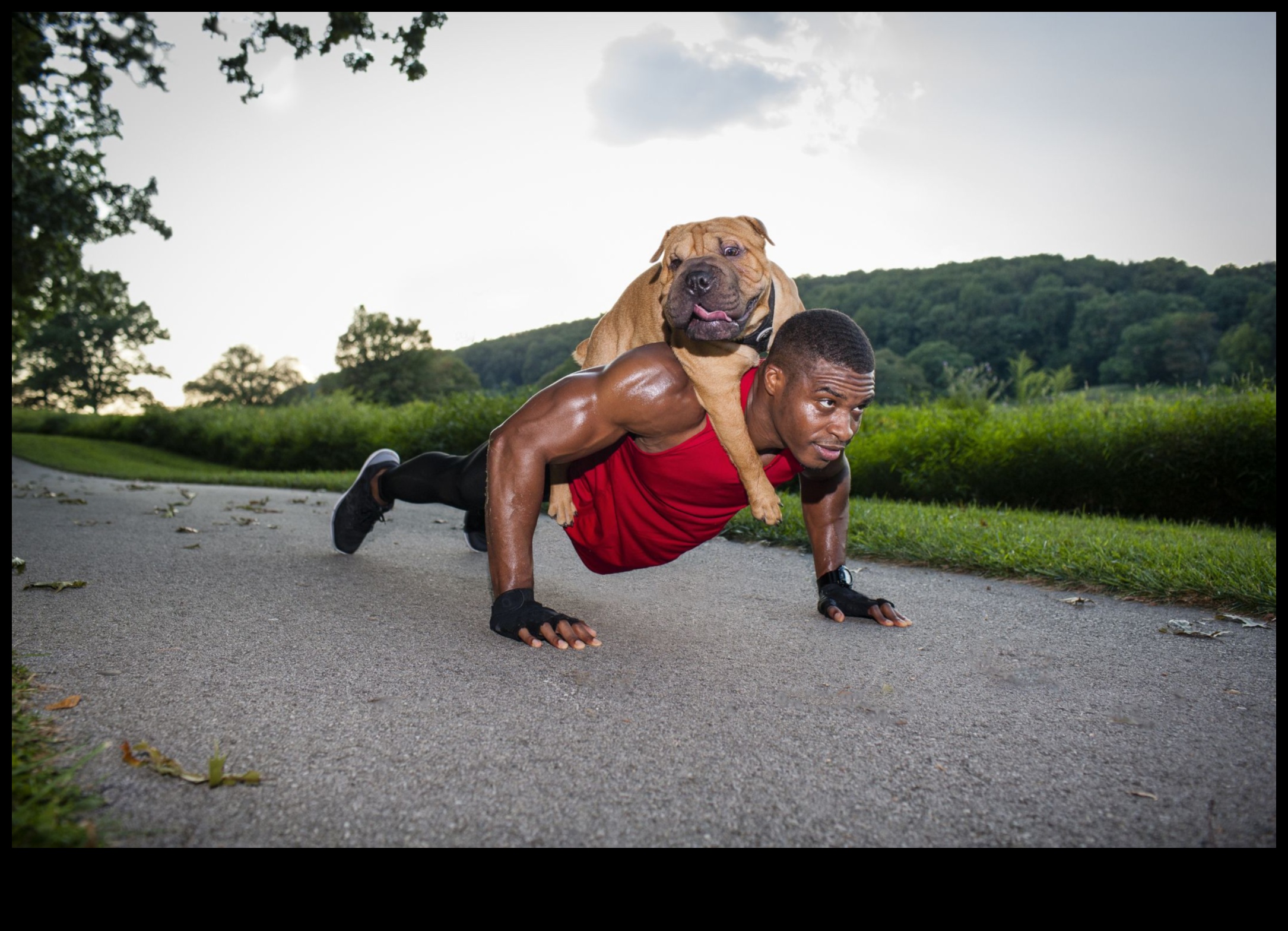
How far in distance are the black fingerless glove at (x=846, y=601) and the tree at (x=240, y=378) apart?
62433 mm

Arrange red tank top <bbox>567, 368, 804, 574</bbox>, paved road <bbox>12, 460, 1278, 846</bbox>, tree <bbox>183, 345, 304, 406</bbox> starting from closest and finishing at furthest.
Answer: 1. paved road <bbox>12, 460, 1278, 846</bbox>
2. red tank top <bbox>567, 368, 804, 574</bbox>
3. tree <bbox>183, 345, 304, 406</bbox>

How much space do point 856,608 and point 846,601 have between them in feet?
0.17

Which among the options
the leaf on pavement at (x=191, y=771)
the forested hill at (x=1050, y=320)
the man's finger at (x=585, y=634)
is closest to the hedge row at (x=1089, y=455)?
the man's finger at (x=585, y=634)

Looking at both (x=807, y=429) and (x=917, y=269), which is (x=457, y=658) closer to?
(x=807, y=429)

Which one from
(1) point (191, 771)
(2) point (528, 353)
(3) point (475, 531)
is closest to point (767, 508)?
(1) point (191, 771)

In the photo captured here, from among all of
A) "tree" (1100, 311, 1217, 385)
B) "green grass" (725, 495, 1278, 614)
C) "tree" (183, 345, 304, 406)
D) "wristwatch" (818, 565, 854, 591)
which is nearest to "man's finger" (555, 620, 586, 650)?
"wristwatch" (818, 565, 854, 591)

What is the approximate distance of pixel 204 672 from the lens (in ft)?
8.06

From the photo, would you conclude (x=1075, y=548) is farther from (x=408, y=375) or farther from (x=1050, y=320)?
(x=408, y=375)

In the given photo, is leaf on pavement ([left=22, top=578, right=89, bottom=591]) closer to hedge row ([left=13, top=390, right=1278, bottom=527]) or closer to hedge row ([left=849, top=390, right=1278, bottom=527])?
hedge row ([left=13, top=390, right=1278, bottom=527])

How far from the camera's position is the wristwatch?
140 inches

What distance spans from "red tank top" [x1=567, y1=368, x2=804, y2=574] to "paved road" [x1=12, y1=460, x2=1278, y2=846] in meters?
0.32

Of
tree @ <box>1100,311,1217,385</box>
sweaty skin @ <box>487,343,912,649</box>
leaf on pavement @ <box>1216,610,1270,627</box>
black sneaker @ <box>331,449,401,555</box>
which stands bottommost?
leaf on pavement @ <box>1216,610,1270,627</box>

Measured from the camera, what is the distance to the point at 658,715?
2.20 meters

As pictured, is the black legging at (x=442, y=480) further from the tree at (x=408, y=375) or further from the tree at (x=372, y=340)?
the tree at (x=372, y=340)
